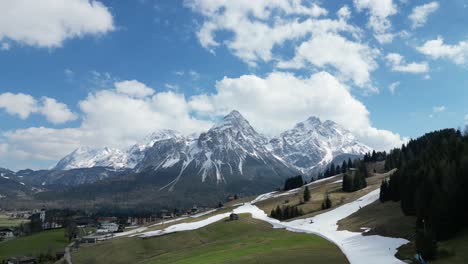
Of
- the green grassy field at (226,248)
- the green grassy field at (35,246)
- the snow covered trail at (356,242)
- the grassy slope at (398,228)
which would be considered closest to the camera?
the grassy slope at (398,228)

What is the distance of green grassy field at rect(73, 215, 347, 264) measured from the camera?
5909 centimetres

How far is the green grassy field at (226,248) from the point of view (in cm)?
5909

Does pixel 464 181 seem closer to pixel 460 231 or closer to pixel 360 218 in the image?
pixel 460 231

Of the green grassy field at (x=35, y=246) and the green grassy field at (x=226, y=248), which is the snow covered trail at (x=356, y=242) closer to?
the green grassy field at (x=226, y=248)

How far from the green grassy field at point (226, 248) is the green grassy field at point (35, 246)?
5235cm

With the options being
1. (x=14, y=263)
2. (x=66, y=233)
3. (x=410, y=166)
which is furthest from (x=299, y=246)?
(x=66, y=233)

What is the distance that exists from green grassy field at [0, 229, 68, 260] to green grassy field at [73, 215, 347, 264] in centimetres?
5235

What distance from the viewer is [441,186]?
61969 millimetres

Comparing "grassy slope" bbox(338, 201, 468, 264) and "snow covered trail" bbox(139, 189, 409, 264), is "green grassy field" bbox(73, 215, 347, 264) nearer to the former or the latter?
"snow covered trail" bbox(139, 189, 409, 264)

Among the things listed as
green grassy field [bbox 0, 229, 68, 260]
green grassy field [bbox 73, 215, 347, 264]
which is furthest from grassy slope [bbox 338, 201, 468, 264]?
green grassy field [bbox 0, 229, 68, 260]

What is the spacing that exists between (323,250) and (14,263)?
117 m

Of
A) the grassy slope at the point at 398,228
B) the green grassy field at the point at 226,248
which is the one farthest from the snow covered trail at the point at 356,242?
the green grassy field at the point at 226,248

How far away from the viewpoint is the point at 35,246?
569ft

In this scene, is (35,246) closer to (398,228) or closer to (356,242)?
(356,242)
